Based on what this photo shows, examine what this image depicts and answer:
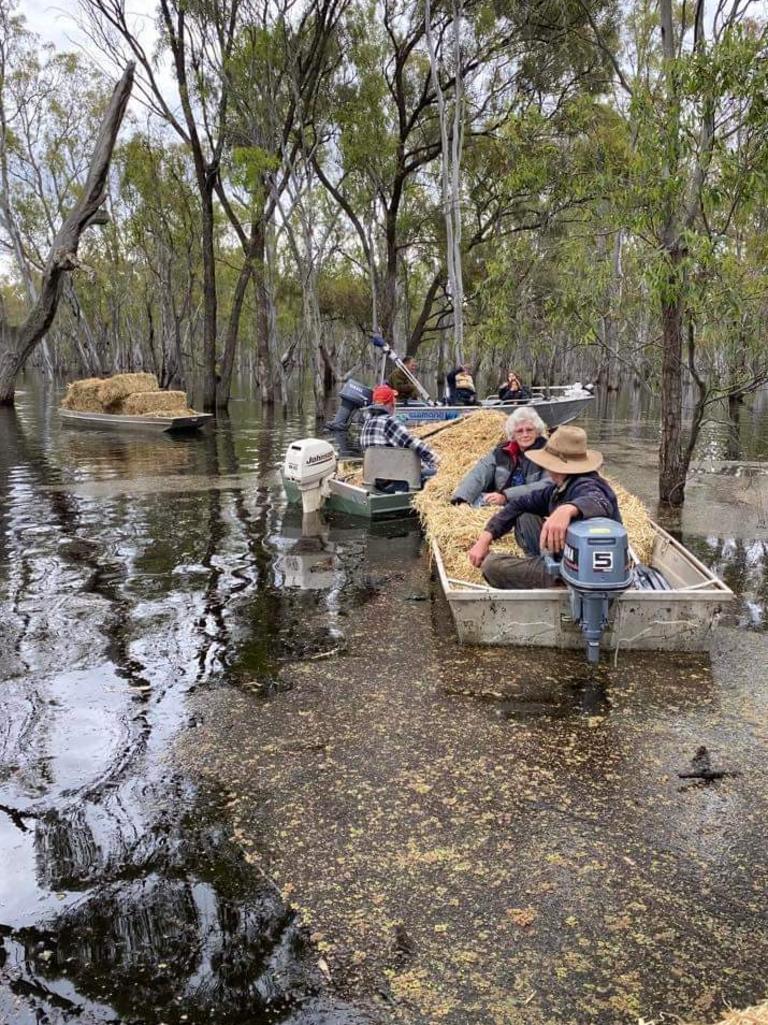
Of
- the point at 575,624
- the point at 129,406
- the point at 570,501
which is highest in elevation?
the point at 129,406

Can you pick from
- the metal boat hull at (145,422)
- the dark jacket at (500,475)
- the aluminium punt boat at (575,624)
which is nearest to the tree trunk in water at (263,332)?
the metal boat hull at (145,422)

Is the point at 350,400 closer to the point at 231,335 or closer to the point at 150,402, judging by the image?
the point at 150,402

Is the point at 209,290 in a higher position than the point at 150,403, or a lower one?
higher

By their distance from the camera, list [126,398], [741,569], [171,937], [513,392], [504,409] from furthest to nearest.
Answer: [126,398] → [513,392] → [504,409] → [741,569] → [171,937]

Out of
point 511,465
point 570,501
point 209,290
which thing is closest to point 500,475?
point 511,465

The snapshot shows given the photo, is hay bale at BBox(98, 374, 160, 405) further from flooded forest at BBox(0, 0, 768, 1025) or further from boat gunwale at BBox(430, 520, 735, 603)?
boat gunwale at BBox(430, 520, 735, 603)

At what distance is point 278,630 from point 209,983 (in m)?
3.50

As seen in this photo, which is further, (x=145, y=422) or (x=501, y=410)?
(x=145, y=422)

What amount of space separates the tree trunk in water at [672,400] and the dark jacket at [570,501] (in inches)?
140

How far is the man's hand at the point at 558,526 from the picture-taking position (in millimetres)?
4762

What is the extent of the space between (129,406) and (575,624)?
61.9ft

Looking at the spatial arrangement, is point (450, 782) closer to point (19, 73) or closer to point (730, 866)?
point (730, 866)

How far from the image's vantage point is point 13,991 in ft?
7.84

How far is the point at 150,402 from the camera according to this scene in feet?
71.1
